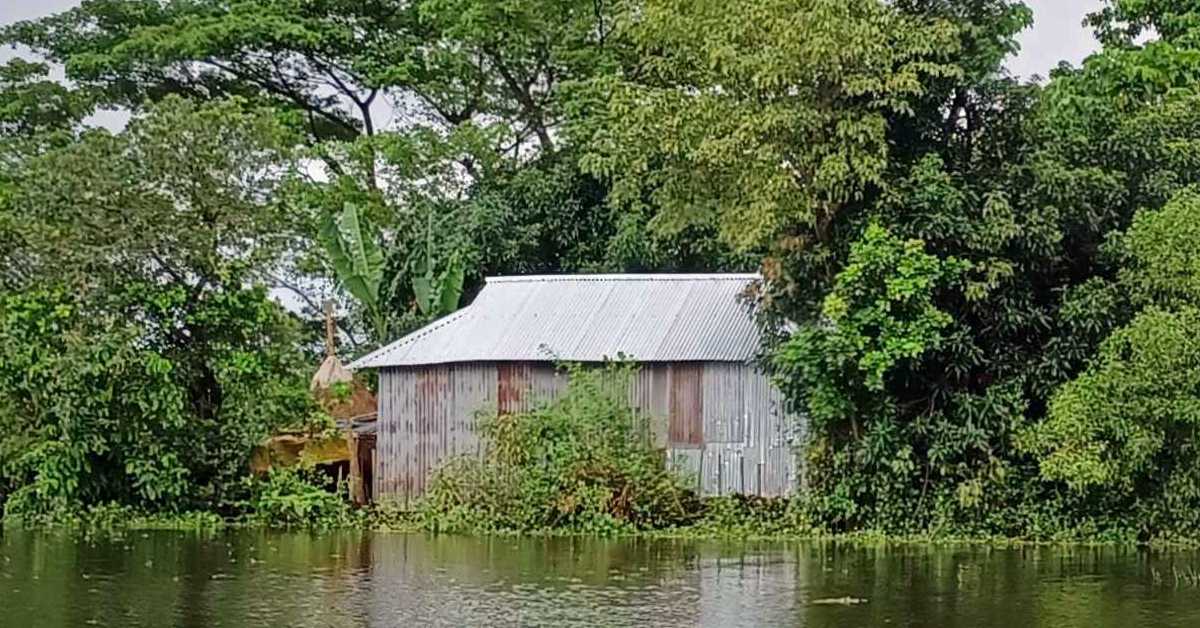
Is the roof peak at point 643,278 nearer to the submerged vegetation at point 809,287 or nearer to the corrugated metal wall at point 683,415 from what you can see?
the submerged vegetation at point 809,287

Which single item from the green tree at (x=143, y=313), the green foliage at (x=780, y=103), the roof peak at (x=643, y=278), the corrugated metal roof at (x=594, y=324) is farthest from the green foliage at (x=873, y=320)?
the green tree at (x=143, y=313)

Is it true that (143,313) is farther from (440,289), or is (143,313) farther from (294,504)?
(440,289)

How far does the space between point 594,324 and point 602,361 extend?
0.99 metres

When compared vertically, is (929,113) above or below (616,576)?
above

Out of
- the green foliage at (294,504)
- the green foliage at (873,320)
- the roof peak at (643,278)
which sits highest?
the roof peak at (643,278)

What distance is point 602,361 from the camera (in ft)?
73.4

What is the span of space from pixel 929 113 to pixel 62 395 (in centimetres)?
1222

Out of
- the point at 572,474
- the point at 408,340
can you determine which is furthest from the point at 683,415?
the point at 408,340

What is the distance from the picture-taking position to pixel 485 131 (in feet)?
99.1

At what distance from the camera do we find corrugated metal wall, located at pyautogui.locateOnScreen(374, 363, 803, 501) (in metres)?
22.0

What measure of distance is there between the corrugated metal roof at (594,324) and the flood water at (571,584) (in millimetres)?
3430

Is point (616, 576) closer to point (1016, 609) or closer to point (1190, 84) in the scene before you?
point (1016, 609)

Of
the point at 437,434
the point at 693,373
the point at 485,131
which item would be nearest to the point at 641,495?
the point at 693,373

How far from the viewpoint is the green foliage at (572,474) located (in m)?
21.2
